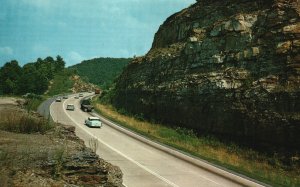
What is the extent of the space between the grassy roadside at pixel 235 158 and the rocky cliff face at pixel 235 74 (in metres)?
1.05

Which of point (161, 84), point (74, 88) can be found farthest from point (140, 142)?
point (74, 88)

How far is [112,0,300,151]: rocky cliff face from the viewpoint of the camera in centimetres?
2817

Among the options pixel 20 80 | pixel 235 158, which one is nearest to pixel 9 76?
pixel 20 80

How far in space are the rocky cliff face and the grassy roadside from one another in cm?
105

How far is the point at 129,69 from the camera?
215ft

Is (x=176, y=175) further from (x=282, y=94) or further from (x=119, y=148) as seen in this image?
(x=282, y=94)

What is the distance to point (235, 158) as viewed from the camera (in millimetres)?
28844

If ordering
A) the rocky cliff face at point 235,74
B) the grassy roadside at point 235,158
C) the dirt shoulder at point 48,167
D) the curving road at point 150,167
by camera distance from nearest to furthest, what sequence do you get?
1. the dirt shoulder at point 48,167
2. the curving road at point 150,167
3. the grassy roadside at point 235,158
4. the rocky cliff face at point 235,74

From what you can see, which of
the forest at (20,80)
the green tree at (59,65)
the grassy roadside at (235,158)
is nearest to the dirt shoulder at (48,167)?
the grassy roadside at (235,158)

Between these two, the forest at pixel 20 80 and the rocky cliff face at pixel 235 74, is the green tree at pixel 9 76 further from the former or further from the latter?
the rocky cliff face at pixel 235 74

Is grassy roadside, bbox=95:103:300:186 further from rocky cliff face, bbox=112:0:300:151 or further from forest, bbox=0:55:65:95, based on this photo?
forest, bbox=0:55:65:95

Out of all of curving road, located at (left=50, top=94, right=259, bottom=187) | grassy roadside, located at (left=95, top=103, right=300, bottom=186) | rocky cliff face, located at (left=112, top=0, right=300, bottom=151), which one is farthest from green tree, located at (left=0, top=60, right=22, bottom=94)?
curving road, located at (left=50, top=94, right=259, bottom=187)

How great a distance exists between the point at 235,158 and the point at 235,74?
8161 millimetres

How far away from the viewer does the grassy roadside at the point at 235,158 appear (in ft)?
74.1
